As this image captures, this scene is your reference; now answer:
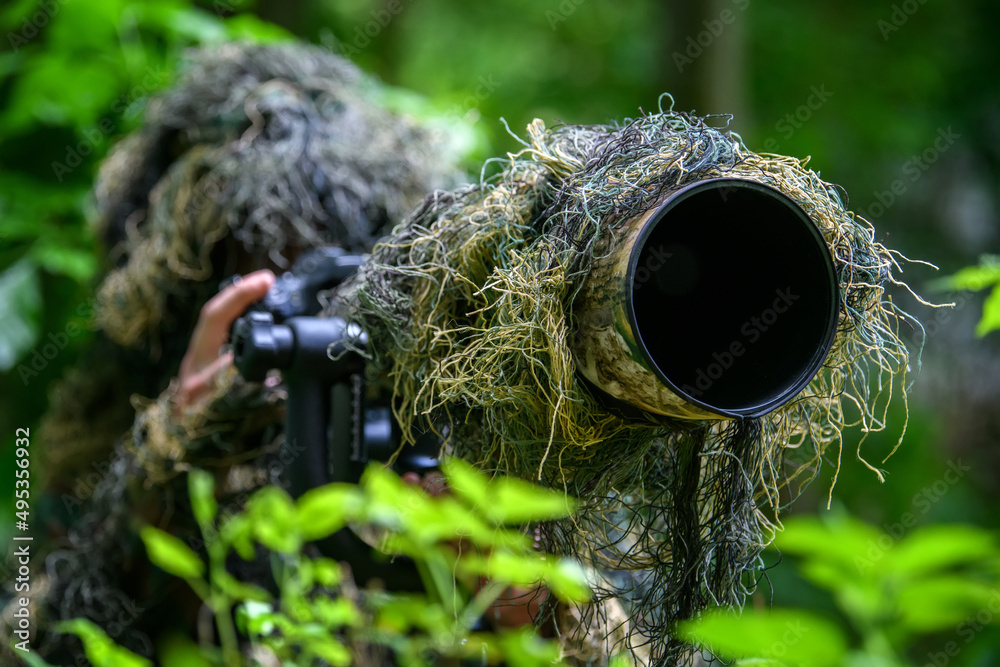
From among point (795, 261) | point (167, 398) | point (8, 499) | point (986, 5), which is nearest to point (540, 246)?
point (795, 261)

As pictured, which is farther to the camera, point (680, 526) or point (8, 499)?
point (8, 499)

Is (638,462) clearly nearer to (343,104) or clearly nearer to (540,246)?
(540,246)

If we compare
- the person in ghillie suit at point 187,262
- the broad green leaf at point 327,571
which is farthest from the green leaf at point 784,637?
the person in ghillie suit at point 187,262

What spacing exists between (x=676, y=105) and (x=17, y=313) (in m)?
1.47

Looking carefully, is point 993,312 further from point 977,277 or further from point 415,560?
point 415,560

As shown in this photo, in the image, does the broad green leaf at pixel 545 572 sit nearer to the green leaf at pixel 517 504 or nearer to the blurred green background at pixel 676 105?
the green leaf at pixel 517 504

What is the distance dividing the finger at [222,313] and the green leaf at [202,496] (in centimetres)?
14

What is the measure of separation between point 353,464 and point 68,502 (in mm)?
791

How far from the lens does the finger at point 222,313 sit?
3.15 feet

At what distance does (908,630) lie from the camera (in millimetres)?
358

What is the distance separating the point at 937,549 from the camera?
13.5 inches

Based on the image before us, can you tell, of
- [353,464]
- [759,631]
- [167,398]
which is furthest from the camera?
[167,398]

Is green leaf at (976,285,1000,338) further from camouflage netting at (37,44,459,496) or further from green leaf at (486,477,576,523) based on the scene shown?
camouflage netting at (37,44,459,496)

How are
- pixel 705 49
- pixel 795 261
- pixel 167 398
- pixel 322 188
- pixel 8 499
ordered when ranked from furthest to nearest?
pixel 705 49
pixel 8 499
pixel 322 188
pixel 167 398
pixel 795 261
